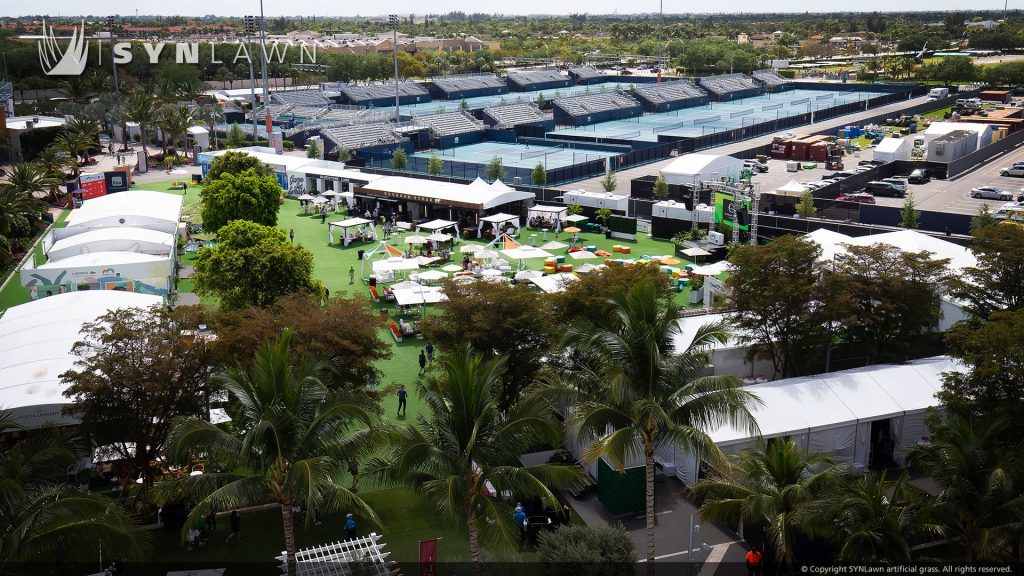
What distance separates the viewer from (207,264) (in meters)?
28.2

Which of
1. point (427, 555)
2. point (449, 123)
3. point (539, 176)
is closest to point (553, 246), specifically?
point (539, 176)

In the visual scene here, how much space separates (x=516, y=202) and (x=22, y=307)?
25.6 m

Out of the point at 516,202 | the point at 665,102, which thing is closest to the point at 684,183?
the point at 516,202

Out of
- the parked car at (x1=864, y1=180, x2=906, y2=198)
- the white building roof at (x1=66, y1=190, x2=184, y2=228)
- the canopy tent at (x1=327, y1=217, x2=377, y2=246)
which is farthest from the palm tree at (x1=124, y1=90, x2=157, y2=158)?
the parked car at (x1=864, y1=180, x2=906, y2=198)

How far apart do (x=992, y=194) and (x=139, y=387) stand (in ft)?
168

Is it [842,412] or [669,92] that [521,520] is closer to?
[842,412]

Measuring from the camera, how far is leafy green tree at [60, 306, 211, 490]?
17.5 m

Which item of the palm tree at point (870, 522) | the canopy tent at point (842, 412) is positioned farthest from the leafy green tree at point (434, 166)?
the palm tree at point (870, 522)

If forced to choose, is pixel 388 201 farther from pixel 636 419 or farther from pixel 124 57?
pixel 124 57

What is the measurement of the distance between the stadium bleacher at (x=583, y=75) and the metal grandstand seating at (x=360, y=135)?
63549mm

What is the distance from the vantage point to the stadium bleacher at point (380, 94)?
3932 inches

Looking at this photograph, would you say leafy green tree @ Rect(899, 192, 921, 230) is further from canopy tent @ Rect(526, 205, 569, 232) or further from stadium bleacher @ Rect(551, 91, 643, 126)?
stadium bleacher @ Rect(551, 91, 643, 126)

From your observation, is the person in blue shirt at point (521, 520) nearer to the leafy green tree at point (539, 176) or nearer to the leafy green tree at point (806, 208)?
the leafy green tree at point (806, 208)

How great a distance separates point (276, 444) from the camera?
496 inches
